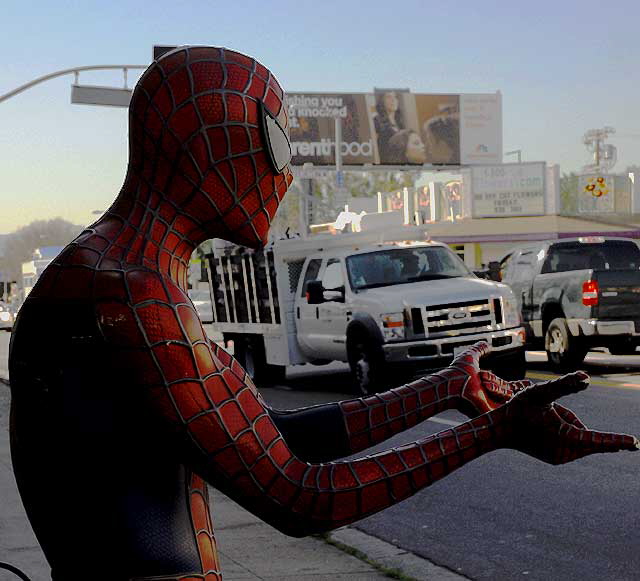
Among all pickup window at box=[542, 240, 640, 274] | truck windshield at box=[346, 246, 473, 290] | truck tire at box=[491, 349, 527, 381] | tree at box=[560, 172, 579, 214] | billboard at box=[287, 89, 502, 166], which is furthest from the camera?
billboard at box=[287, 89, 502, 166]

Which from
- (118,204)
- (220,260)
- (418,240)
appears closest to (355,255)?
(418,240)

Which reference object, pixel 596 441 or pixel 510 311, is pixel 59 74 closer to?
pixel 510 311

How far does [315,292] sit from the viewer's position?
1616 centimetres

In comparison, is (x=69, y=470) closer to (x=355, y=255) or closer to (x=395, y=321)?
(x=395, y=321)

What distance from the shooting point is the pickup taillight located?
55.3 ft

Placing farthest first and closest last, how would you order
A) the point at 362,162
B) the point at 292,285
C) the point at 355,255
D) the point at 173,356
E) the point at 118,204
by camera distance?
the point at 362,162, the point at 292,285, the point at 355,255, the point at 118,204, the point at 173,356

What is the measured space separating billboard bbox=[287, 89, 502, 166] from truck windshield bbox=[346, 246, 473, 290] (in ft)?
176

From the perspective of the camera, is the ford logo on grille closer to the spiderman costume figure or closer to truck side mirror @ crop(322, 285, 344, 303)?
truck side mirror @ crop(322, 285, 344, 303)

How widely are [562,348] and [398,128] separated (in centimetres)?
5847

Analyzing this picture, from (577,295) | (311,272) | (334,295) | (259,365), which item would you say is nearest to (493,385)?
(334,295)

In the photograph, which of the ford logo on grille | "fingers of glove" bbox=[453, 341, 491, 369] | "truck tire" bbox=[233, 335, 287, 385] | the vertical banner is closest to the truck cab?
the ford logo on grille

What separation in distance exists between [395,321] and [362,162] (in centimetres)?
5966

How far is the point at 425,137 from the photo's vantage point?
7612cm

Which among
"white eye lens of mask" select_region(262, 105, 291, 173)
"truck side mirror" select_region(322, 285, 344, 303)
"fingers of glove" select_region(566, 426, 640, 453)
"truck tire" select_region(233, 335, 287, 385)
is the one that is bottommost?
"truck tire" select_region(233, 335, 287, 385)
